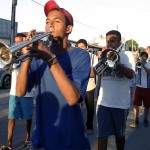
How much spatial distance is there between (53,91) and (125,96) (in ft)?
6.90

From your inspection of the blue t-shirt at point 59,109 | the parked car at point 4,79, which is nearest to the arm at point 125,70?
the blue t-shirt at point 59,109

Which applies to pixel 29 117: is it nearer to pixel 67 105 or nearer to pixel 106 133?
pixel 106 133

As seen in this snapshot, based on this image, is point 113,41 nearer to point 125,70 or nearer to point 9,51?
point 125,70

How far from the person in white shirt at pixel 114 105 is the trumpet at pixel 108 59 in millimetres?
48

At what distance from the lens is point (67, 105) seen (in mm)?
2355

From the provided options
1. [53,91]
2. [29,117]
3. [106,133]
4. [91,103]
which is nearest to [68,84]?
→ [53,91]

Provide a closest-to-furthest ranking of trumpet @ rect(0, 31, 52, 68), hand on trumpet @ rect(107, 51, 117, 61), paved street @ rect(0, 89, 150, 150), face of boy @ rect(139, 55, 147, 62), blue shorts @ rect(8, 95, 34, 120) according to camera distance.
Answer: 1. trumpet @ rect(0, 31, 52, 68)
2. hand on trumpet @ rect(107, 51, 117, 61)
3. blue shorts @ rect(8, 95, 34, 120)
4. paved street @ rect(0, 89, 150, 150)
5. face of boy @ rect(139, 55, 147, 62)

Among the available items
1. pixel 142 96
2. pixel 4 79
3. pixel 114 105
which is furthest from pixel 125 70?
pixel 4 79

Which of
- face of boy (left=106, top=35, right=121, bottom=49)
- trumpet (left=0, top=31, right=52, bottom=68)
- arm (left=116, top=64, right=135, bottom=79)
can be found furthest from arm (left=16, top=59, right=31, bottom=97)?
face of boy (left=106, top=35, right=121, bottom=49)

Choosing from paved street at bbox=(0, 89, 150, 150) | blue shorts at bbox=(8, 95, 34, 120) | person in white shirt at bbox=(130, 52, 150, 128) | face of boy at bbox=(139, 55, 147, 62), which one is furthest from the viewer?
face of boy at bbox=(139, 55, 147, 62)

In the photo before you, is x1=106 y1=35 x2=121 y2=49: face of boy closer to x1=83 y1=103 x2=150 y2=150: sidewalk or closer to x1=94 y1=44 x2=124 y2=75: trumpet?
x1=94 y1=44 x2=124 y2=75: trumpet

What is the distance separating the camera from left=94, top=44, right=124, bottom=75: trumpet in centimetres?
417

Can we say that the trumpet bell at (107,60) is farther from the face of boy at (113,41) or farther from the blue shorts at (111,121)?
the blue shorts at (111,121)

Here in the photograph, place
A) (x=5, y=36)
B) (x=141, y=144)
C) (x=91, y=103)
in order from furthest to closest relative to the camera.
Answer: (x=5, y=36) → (x=91, y=103) → (x=141, y=144)
